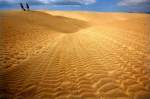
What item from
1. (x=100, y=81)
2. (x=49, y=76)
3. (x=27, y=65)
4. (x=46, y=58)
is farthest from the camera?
(x=46, y=58)

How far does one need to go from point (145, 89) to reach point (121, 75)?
1140 millimetres

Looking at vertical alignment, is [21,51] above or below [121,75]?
above

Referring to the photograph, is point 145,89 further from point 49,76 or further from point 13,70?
point 13,70

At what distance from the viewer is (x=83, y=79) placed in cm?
638

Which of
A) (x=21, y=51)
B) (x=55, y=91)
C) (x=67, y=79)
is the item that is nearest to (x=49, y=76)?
(x=67, y=79)

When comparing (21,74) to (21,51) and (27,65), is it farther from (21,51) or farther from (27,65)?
(21,51)

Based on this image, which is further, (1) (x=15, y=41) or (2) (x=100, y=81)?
(1) (x=15, y=41)

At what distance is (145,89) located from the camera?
5.58 metres

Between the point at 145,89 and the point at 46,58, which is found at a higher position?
the point at 46,58

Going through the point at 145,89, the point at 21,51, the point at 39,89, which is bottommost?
the point at 145,89

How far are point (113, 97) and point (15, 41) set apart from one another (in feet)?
30.1

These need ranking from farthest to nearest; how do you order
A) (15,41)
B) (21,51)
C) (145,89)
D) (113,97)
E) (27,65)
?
(15,41)
(21,51)
(27,65)
(145,89)
(113,97)

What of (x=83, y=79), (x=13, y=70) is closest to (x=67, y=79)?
(x=83, y=79)

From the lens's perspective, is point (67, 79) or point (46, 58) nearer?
point (67, 79)
